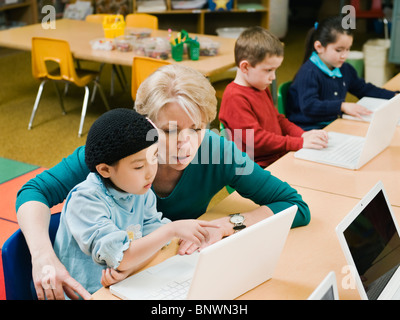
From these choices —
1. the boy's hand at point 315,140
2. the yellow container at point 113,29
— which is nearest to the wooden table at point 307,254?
the boy's hand at point 315,140

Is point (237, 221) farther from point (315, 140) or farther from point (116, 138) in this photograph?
point (315, 140)

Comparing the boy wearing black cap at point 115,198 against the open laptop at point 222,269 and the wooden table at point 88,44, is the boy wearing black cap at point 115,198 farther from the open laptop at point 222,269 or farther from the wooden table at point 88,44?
the wooden table at point 88,44

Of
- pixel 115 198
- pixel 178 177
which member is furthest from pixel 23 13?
pixel 115 198

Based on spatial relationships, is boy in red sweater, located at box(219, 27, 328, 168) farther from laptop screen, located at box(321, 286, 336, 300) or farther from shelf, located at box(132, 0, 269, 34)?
shelf, located at box(132, 0, 269, 34)

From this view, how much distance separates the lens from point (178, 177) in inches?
67.1

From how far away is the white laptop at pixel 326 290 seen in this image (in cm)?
97

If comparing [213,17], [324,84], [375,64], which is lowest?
[375,64]

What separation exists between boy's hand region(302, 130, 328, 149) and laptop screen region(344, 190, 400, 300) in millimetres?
826

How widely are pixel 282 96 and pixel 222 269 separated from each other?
1913 mm

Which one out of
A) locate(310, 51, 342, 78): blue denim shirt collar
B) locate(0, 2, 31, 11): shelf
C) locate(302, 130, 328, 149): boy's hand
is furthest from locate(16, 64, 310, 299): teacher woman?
locate(0, 2, 31, 11): shelf

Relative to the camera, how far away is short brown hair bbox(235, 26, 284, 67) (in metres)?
2.32

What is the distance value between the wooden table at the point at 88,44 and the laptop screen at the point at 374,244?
2279 millimetres

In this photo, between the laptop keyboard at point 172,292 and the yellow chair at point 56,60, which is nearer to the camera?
the laptop keyboard at point 172,292
